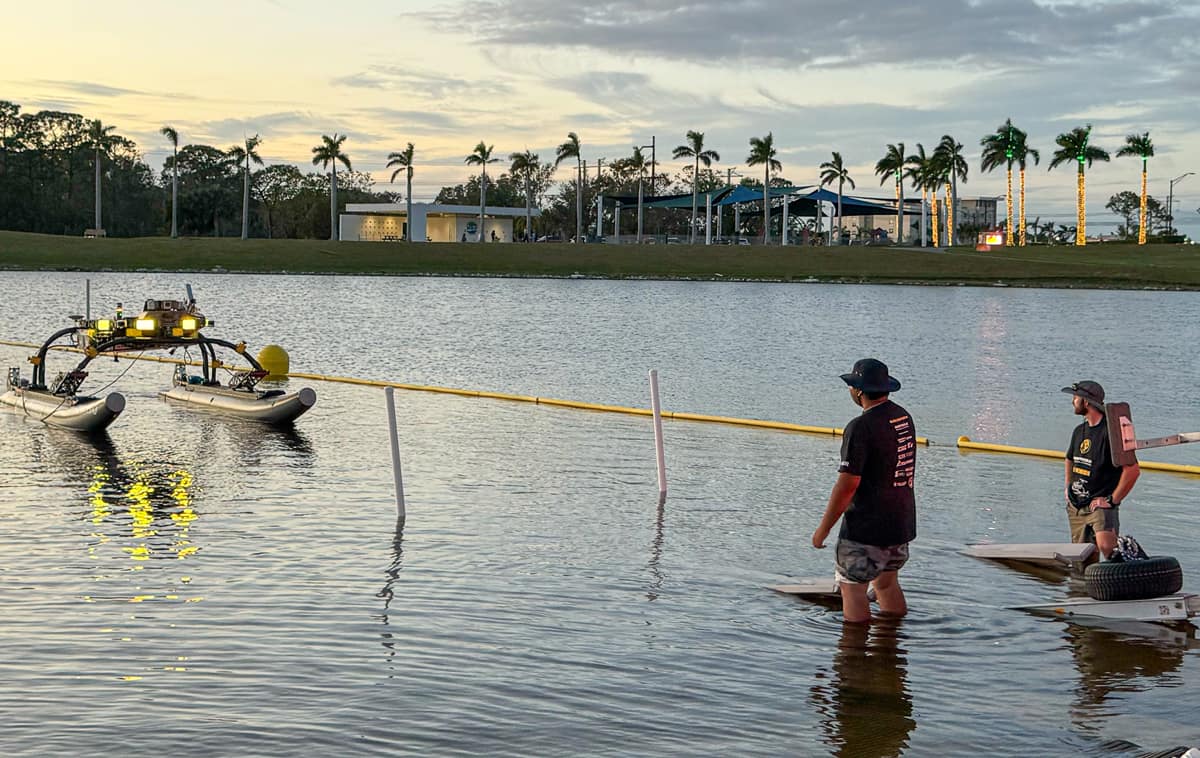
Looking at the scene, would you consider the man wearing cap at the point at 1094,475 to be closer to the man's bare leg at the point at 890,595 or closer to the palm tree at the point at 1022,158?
the man's bare leg at the point at 890,595

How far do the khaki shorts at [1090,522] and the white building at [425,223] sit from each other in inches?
5521

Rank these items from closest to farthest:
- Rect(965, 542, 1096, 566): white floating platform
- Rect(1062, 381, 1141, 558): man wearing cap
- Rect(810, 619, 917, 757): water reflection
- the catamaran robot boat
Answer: Rect(810, 619, 917, 757): water reflection, Rect(1062, 381, 1141, 558): man wearing cap, Rect(965, 542, 1096, 566): white floating platform, the catamaran robot boat

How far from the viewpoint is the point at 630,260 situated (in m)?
127

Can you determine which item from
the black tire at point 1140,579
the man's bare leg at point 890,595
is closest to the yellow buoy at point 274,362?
the man's bare leg at point 890,595

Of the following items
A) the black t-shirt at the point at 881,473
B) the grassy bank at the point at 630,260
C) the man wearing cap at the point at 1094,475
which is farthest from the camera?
the grassy bank at the point at 630,260

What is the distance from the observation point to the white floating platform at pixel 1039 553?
12.7 m

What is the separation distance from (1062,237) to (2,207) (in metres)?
138

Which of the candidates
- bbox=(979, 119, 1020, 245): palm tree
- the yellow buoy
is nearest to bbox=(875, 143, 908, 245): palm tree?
bbox=(979, 119, 1020, 245): palm tree

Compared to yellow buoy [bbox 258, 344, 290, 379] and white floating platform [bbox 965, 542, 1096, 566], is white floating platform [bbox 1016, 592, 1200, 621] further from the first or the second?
yellow buoy [bbox 258, 344, 290, 379]

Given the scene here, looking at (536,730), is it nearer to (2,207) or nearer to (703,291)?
(703,291)

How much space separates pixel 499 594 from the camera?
11594 mm

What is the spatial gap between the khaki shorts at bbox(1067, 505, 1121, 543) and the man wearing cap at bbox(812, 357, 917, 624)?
261 cm

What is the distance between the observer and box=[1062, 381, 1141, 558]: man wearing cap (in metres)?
11.1

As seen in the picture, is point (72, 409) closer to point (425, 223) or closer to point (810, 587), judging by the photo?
point (810, 587)
